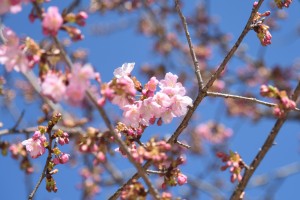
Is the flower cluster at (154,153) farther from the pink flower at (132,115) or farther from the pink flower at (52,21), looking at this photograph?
the pink flower at (52,21)

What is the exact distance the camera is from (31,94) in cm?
773

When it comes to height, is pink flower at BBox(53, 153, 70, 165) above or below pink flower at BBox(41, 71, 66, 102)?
above

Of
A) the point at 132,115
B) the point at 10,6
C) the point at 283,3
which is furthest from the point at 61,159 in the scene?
the point at 283,3

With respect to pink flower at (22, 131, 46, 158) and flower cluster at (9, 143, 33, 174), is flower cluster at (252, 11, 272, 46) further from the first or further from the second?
flower cluster at (9, 143, 33, 174)

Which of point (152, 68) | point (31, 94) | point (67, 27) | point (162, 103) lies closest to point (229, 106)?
point (152, 68)

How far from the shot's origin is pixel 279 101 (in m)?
2.11

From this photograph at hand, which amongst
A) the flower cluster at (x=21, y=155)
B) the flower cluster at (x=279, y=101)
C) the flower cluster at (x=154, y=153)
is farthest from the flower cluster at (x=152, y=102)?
the flower cluster at (x=21, y=155)

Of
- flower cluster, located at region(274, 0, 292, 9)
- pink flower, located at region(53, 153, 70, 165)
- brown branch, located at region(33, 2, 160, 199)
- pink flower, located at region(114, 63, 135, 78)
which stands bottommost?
brown branch, located at region(33, 2, 160, 199)

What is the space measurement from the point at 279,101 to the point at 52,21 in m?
1.20

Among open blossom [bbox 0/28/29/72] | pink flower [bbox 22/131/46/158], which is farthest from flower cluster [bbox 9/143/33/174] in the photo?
open blossom [bbox 0/28/29/72]

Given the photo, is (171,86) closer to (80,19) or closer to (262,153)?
(262,153)

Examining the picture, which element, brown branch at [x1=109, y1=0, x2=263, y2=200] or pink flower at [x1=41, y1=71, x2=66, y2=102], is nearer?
pink flower at [x1=41, y1=71, x2=66, y2=102]

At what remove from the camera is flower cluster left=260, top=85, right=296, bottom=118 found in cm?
202

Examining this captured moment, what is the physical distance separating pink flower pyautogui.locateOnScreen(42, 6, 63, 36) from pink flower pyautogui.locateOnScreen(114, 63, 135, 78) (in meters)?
0.76
